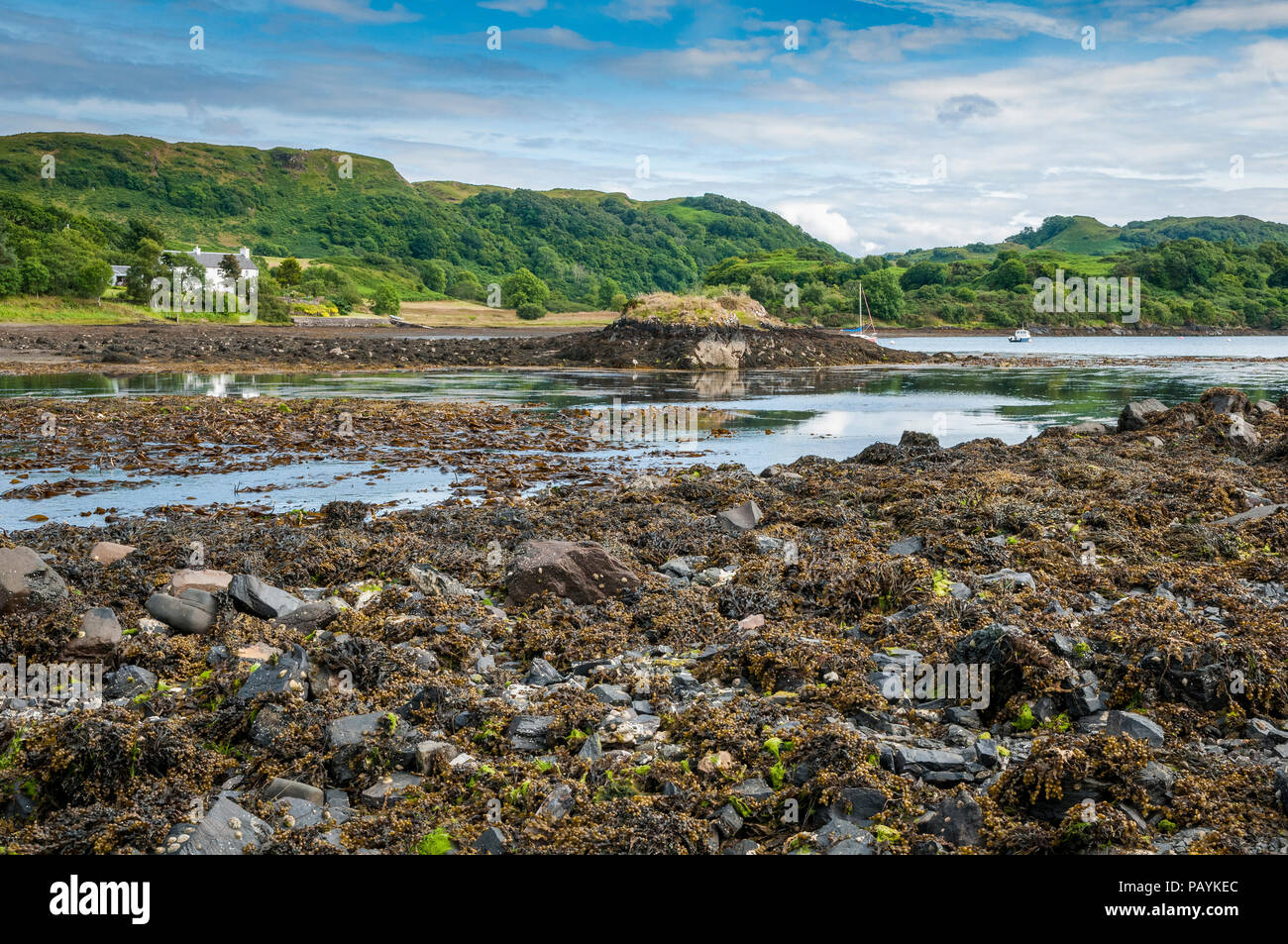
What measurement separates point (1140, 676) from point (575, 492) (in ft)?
34.0

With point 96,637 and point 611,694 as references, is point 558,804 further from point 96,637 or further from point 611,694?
point 96,637

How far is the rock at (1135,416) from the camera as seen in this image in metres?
21.9

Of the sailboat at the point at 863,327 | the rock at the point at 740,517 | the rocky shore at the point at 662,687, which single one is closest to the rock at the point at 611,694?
the rocky shore at the point at 662,687

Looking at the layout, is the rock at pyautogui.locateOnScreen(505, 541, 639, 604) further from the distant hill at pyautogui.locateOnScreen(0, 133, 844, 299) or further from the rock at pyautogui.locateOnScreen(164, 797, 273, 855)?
the distant hill at pyautogui.locateOnScreen(0, 133, 844, 299)

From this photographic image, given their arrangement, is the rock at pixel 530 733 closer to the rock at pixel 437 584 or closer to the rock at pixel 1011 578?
the rock at pixel 437 584

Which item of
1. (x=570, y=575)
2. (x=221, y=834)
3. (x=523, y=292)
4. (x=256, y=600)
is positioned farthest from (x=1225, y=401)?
(x=523, y=292)

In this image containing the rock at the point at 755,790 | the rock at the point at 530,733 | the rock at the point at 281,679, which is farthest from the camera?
the rock at the point at 281,679

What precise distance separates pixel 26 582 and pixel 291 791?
15.1 feet

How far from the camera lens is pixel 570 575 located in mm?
8891

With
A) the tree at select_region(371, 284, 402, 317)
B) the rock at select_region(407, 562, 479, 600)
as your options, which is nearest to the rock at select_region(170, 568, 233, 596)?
the rock at select_region(407, 562, 479, 600)

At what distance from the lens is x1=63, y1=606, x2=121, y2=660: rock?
7.13 m

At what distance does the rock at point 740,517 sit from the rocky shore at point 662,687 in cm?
14

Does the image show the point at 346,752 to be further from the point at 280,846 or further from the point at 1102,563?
the point at 1102,563

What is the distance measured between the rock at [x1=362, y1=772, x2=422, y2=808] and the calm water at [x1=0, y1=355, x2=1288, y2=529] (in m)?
9.80
